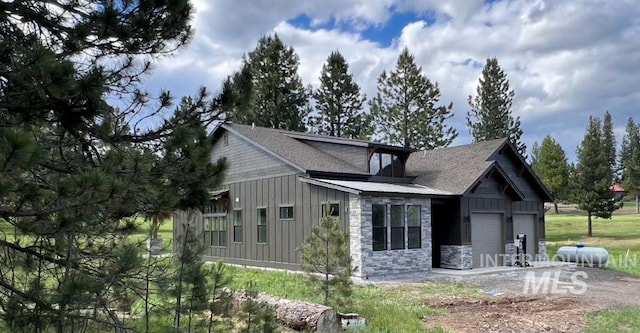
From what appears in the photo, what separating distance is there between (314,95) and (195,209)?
34793mm

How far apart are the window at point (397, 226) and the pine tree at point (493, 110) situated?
89.0 ft

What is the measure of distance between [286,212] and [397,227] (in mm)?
3824

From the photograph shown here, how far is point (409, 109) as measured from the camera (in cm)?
3953

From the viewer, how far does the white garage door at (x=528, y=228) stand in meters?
20.4

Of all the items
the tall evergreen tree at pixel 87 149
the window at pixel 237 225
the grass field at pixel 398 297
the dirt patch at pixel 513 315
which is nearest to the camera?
the tall evergreen tree at pixel 87 149

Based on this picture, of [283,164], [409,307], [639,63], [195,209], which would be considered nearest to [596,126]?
[639,63]

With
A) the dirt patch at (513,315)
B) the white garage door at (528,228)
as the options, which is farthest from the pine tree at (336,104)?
the dirt patch at (513,315)

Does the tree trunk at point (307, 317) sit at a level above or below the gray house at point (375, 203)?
below

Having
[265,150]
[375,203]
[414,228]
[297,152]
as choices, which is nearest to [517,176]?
[414,228]

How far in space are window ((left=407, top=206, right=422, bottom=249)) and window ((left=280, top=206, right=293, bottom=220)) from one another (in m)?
3.86

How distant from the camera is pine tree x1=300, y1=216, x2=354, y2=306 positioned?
9031 mm

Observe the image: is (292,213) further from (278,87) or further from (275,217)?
(278,87)

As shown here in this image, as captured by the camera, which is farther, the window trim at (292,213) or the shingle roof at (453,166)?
the shingle roof at (453,166)

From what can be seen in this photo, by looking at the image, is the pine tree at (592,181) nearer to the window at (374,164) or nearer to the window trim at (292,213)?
the window at (374,164)
